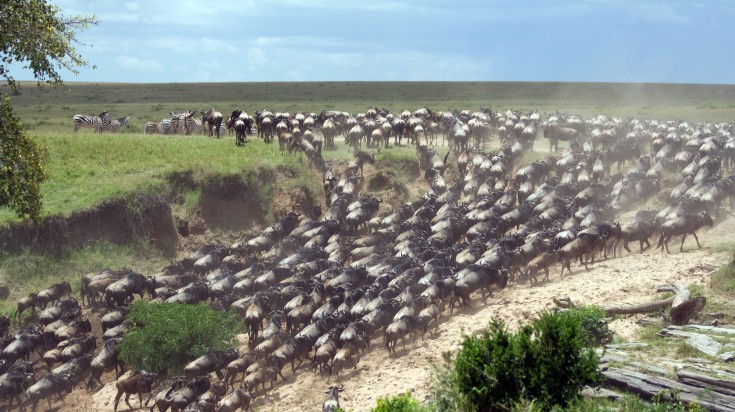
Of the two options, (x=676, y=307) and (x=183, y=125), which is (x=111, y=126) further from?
(x=676, y=307)

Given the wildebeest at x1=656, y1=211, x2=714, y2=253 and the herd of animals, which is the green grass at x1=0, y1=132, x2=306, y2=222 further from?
the wildebeest at x1=656, y1=211, x2=714, y2=253

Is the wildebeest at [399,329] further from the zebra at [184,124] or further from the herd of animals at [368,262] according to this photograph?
the zebra at [184,124]

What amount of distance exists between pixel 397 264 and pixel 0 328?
1158 centimetres

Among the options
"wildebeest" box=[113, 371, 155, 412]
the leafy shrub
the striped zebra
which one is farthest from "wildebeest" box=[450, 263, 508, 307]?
the striped zebra

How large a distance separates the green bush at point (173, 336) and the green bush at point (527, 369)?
9.09 m

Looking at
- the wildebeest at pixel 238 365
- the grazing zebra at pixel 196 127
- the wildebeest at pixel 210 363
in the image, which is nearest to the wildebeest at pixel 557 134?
the grazing zebra at pixel 196 127

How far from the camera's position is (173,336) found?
18562mm

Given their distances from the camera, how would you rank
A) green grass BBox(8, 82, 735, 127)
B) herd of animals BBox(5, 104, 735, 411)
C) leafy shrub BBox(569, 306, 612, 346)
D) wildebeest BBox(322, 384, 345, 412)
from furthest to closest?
green grass BBox(8, 82, 735, 127), herd of animals BBox(5, 104, 735, 411), leafy shrub BBox(569, 306, 612, 346), wildebeest BBox(322, 384, 345, 412)

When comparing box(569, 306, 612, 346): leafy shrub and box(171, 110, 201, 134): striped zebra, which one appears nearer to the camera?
box(569, 306, 612, 346): leafy shrub

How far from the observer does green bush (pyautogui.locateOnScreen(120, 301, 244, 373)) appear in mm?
18250

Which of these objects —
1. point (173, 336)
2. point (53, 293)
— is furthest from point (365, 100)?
point (173, 336)

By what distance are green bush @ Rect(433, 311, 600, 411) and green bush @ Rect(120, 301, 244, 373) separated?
358 inches

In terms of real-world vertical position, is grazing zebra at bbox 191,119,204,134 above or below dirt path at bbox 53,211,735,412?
above

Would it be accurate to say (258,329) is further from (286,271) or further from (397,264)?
(397,264)
